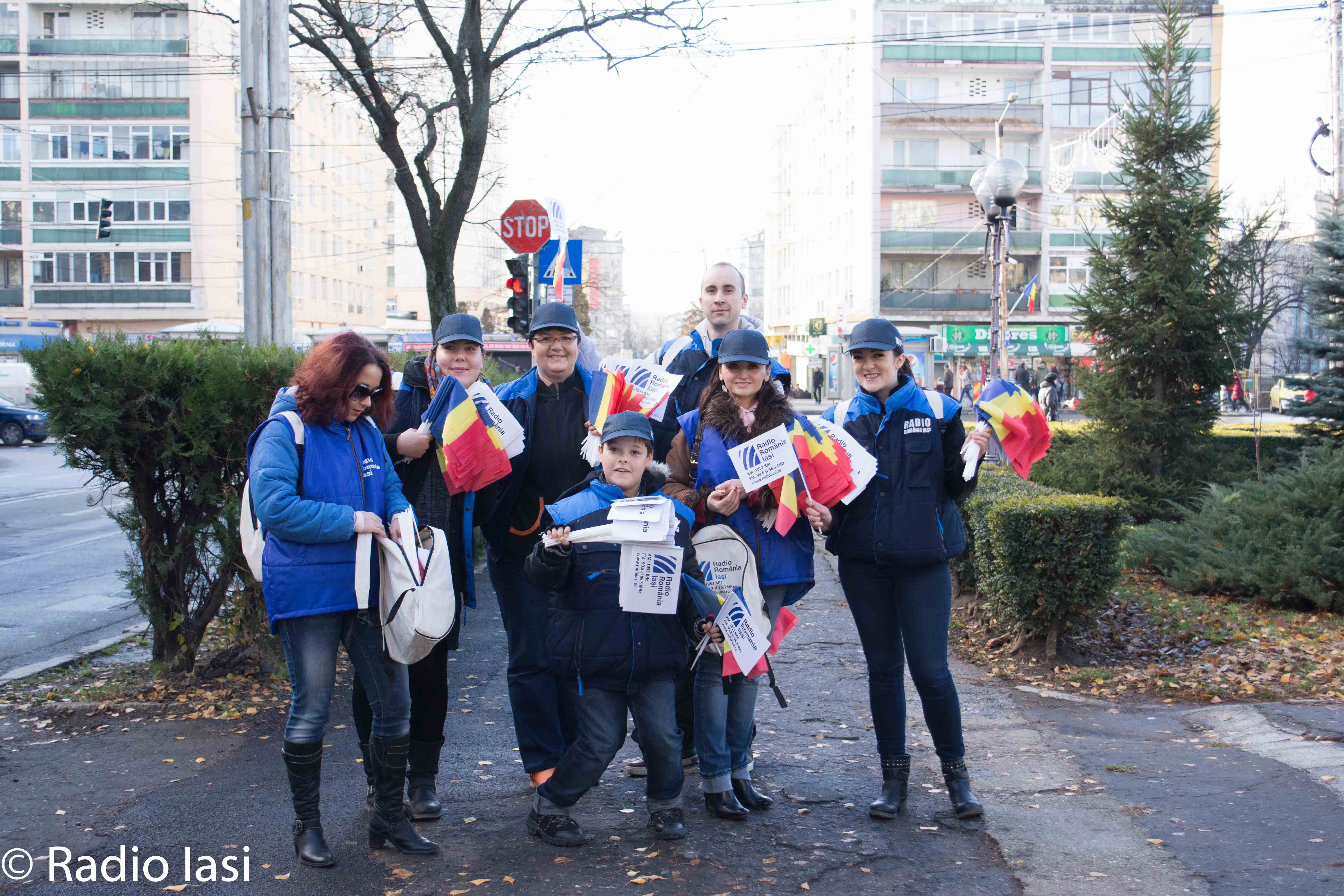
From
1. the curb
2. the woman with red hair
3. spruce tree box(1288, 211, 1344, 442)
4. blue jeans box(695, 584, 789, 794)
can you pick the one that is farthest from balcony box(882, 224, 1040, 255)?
the woman with red hair

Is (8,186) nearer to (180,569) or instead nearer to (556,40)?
(556,40)

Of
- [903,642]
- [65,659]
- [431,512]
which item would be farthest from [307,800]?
[65,659]

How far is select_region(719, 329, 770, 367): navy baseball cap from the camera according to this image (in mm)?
4547

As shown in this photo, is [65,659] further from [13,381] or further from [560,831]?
[13,381]

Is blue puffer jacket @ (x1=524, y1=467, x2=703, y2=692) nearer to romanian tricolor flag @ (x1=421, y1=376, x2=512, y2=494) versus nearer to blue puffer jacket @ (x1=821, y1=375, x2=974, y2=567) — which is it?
romanian tricolor flag @ (x1=421, y1=376, x2=512, y2=494)

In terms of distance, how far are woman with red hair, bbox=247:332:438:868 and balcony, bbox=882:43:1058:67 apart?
178ft

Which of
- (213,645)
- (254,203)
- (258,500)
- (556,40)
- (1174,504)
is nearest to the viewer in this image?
(258,500)

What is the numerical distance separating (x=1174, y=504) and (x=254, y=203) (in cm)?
950

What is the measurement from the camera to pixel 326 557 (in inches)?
156

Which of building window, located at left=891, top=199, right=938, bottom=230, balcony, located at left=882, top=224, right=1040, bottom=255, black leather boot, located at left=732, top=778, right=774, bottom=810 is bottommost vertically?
black leather boot, located at left=732, top=778, right=774, bottom=810

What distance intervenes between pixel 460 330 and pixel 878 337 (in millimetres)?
1808

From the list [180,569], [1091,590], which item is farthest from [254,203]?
[1091,590]

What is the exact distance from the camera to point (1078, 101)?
2159 inches

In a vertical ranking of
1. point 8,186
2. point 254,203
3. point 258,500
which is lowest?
point 258,500
